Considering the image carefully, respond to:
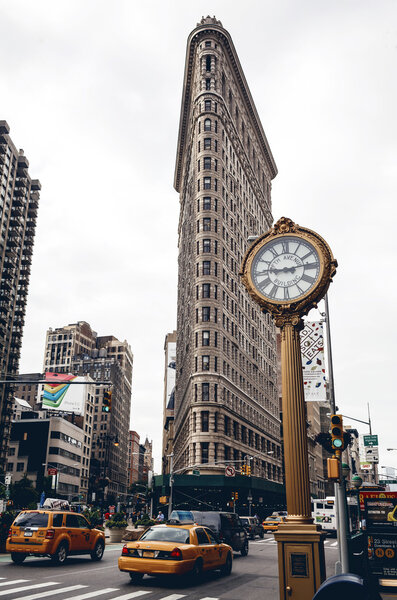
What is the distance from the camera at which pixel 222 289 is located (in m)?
72.8

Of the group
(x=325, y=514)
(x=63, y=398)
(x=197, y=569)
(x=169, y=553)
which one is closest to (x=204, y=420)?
(x=325, y=514)

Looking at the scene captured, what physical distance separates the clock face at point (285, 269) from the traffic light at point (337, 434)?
2.93 m

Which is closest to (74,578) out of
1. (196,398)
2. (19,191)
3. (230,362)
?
(196,398)

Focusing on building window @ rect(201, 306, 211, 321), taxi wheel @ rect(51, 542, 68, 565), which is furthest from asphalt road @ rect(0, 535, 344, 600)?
building window @ rect(201, 306, 211, 321)

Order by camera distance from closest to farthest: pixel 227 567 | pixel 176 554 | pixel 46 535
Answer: pixel 176 554 → pixel 46 535 → pixel 227 567

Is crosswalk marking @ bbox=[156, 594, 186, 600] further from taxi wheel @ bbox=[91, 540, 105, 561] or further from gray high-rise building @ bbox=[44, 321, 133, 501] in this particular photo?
gray high-rise building @ bbox=[44, 321, 133, 501]

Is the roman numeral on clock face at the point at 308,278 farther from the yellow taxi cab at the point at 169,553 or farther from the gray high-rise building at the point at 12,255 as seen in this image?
the gray high-rise building at the point at 12,255

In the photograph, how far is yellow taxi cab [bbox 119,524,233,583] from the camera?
557 inches

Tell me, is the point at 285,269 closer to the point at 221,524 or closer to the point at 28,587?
the point at 28,587

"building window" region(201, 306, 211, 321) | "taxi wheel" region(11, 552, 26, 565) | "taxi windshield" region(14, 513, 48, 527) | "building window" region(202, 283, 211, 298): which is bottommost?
"taxi wheel" region(11, 552, 26, 565)

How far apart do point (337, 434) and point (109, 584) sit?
26.3 feet

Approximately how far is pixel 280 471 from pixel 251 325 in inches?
1157

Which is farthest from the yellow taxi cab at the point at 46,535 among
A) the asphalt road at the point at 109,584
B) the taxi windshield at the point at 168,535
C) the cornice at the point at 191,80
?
the cornice at the point at 191,80

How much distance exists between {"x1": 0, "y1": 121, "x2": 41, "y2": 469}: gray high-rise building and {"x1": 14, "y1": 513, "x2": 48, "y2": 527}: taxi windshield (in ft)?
268
